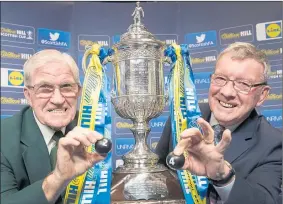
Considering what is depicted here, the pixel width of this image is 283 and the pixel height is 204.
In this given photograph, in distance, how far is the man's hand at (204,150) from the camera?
85cm

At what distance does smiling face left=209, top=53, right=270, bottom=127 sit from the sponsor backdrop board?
65 centimetres

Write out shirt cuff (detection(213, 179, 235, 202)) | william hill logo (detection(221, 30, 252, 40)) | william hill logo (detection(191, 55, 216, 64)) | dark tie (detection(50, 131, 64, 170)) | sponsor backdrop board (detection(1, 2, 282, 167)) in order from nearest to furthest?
shirt cuff (detection(213, 179, 235, 202)), dark tie (detection(50, 131, 64, 170)), sponsor backdrop board (detection(1, 2, 282, 167)), william hill logo (detection(221, 30, 252, 40)), william hill logo (detection(191, 55, 216, 64))

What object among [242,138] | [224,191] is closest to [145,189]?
[224,191]

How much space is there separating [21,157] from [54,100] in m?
0.20

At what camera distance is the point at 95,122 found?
3.57 ft

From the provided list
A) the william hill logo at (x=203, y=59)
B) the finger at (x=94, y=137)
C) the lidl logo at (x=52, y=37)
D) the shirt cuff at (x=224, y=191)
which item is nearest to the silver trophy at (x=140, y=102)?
the shirt cuff at (x=224, y=191)

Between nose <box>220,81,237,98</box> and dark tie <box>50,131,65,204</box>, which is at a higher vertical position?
nose <box>220,81,237,98</box>

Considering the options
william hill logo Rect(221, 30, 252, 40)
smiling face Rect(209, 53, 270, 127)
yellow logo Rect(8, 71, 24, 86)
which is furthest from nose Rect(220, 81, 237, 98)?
yellow logo Rect(8, 71, 24, 86)

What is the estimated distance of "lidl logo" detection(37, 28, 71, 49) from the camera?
2.03 meters

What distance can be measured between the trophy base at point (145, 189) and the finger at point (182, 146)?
231 millimetres

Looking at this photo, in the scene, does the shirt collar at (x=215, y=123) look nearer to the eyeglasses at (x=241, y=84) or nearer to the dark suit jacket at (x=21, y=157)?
the eyeglasses at (x=241, y=84)

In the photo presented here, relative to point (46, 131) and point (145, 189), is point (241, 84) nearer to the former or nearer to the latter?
point (145, 189)

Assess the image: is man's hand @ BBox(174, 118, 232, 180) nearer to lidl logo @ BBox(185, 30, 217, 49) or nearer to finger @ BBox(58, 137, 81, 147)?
finger @ BBox(58, 137, 81, 147)

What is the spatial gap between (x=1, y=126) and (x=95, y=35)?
977 millimetres
